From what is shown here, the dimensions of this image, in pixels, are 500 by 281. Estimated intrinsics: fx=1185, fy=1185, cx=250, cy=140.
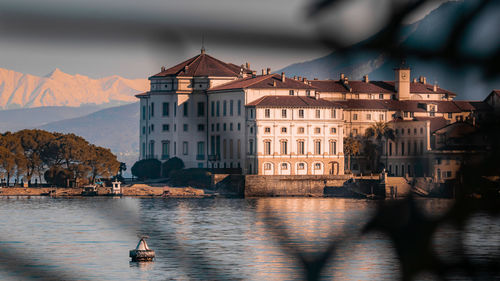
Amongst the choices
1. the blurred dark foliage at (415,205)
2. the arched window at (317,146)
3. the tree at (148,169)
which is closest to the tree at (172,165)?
the tree at (148,169)

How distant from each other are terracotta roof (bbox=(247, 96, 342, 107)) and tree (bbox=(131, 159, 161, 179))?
944 centimetres

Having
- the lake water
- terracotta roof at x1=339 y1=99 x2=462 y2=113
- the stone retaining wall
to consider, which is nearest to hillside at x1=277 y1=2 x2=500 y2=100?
the lake water

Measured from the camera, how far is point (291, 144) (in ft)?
226

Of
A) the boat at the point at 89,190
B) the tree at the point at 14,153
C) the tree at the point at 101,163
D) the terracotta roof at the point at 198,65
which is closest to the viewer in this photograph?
the terracotta roof at the point at 198,65

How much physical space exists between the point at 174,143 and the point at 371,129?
17067 millimetres

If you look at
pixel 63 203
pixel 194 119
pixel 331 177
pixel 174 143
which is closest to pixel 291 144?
pixel 331 177

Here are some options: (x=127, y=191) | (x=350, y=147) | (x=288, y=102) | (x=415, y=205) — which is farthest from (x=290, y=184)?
(x=415, y=205)

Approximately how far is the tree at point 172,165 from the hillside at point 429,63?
69478 mm

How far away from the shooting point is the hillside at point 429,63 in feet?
5.24

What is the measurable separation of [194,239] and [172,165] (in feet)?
178

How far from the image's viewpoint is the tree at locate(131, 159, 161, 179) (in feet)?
239

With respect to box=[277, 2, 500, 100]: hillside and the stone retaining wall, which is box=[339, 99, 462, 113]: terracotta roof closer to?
box=[277, 2, 500, 100]: hillside

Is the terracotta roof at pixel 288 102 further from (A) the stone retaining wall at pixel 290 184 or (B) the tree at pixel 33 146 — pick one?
(B) the tree at pixel 33 146

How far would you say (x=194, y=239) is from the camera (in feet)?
57.6
